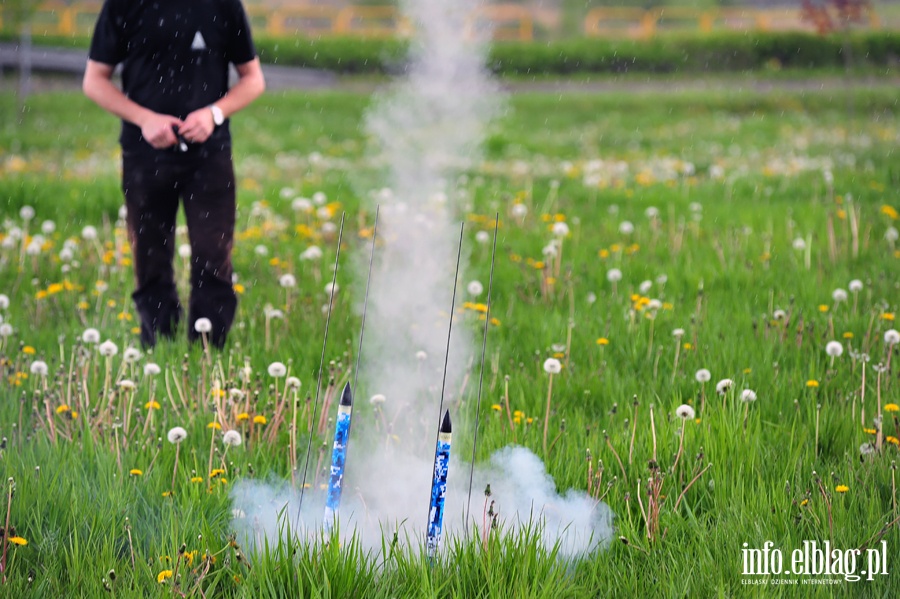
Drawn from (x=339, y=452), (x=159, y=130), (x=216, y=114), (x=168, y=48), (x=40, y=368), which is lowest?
(x=40, y=368)

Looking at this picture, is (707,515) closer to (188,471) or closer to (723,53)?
(188,471)

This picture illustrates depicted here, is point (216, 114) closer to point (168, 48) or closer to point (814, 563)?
point (168, 48)

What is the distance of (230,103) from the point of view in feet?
17.4

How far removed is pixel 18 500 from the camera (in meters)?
3.36

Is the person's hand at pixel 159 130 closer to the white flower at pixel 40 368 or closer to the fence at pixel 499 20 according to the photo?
the white flower at pixel 40 368

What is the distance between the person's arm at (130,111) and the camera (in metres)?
5.11

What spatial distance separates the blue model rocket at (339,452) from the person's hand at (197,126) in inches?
103

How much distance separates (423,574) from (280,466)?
1137 millimetres

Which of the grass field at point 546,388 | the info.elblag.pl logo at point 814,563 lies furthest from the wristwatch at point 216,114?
the info.elblag.pl logo at point 814,563

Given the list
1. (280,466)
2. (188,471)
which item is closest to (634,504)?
(280,466)

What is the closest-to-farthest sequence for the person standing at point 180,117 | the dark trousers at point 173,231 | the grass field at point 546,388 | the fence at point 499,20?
the grass field at point 546,388 → the person standing at point 180,117 → the dark trousers at point 173,231 → the fence at point 499,20

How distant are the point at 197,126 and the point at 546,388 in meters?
2.20

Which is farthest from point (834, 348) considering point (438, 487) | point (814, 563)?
point (438, 487)

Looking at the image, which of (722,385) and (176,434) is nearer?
(176,434)
